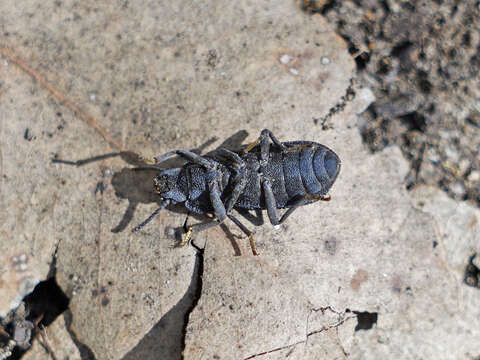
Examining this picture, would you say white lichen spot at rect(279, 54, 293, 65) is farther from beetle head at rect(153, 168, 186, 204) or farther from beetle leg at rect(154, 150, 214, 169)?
beetle head at rect(153, 168, 186, 204)

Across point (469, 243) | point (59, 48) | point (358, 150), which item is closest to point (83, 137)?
point (59, 48)

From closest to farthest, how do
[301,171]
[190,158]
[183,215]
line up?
1. [301,171]
2. [190,158]
3. [183,215]

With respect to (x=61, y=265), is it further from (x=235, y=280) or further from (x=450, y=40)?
(x=450, y=40)

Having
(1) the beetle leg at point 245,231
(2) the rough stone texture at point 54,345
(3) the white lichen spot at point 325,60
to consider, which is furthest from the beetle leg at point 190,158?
(2) the rough stone texture at point 54,345

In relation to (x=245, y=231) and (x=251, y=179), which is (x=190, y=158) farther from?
(x=245, y=231)

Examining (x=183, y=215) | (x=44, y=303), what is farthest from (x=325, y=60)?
(x=44, y=303)

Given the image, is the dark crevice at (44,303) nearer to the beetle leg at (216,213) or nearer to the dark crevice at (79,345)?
the dark crevice at (79,345)
